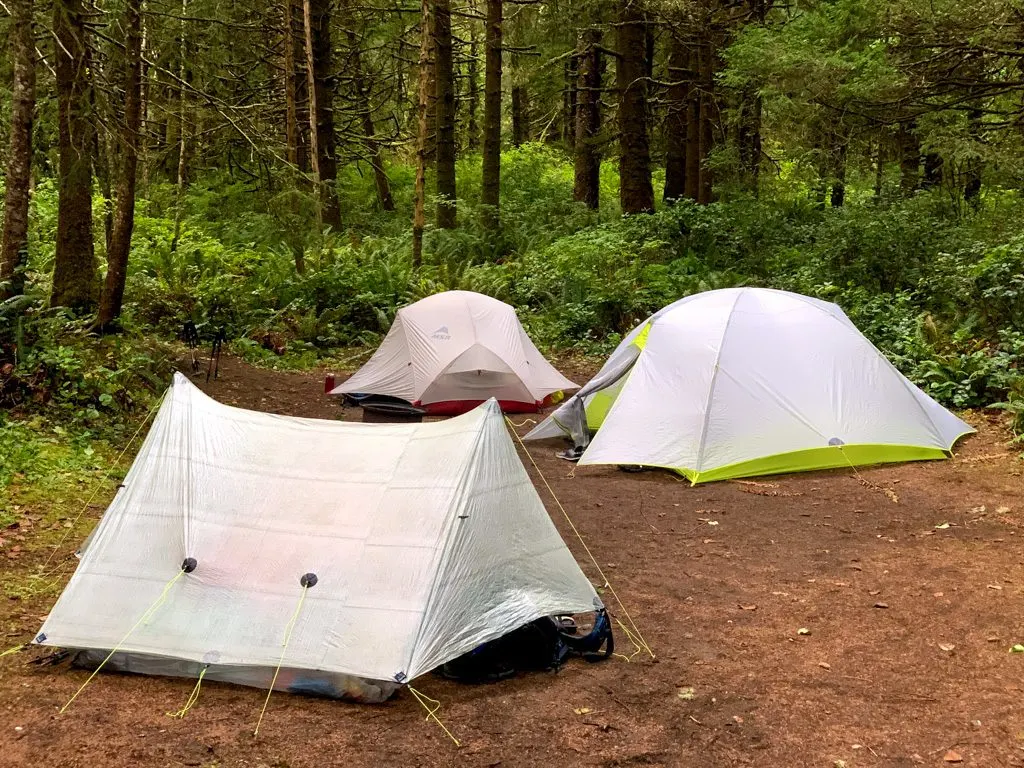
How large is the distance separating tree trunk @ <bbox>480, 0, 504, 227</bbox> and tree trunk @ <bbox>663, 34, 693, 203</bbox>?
12.2ft

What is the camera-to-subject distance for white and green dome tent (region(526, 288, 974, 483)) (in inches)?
345

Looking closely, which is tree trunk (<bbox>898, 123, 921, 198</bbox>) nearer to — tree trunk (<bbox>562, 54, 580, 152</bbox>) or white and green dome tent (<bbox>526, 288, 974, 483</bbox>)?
white and green dome tent (<bbox>526, 288, 974, 483</bbox>)

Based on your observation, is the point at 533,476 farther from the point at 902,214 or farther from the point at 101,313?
the point at 902,214

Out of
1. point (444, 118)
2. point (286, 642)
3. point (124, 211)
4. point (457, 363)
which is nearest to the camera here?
point (286, 642)

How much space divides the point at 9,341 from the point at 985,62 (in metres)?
12.3

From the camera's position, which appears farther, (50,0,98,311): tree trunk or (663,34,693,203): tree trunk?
(663,34,693,203): tree trunk

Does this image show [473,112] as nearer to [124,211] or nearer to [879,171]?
[879,171]

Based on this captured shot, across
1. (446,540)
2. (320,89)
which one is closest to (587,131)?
(320,89)

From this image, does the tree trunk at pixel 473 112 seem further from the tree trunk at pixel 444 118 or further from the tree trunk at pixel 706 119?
the tree trunk at pixel 444 118

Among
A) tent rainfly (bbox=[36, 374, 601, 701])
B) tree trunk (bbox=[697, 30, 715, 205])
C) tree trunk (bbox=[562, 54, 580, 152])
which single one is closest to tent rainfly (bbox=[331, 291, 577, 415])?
tent rainfly (bbox=[36, 374, 601, 701])

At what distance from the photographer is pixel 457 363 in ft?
39.2

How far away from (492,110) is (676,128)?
4.44m

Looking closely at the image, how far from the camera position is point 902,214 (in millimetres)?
14477

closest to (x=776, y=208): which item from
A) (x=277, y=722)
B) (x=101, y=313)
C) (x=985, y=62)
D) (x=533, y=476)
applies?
(x=985, y=62)
